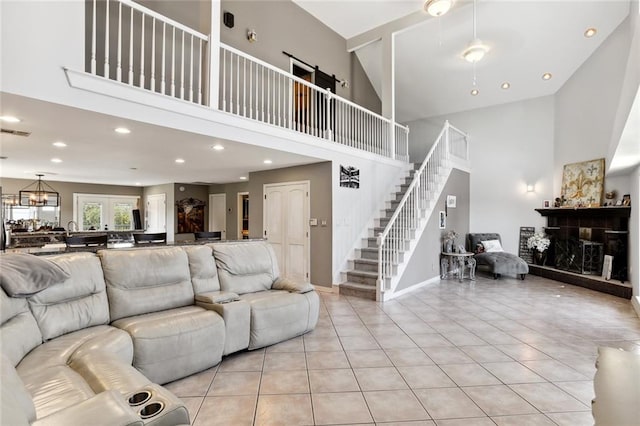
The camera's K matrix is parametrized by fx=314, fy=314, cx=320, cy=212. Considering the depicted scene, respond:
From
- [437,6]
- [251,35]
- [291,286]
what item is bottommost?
[291,286]

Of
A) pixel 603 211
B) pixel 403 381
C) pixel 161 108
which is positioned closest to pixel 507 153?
pixel 603 211

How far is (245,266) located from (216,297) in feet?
2.27

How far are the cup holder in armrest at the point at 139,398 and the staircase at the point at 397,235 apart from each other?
4110 mm

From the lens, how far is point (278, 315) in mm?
3443

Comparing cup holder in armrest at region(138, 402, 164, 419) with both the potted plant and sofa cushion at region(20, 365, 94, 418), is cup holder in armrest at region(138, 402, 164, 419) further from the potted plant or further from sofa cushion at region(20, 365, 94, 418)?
the potted plant

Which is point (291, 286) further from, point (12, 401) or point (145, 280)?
point (12, 401)

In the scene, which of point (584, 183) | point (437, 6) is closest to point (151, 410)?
point (437, 6)

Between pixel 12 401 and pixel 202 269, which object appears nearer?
pixel 12 401

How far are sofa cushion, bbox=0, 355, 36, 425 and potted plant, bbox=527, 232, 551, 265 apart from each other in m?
8.67

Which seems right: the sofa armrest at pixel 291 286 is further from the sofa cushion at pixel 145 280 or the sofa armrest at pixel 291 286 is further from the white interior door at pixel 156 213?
the white interior door at pixel 156 213

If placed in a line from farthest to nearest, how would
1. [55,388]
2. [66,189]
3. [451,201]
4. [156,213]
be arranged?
[156,213] < [66,189] < [451,201] < [55,388]

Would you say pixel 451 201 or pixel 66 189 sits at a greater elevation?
pixel 66 189

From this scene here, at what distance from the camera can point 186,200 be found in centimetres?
970

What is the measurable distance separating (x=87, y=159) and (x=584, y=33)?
31.9ft
